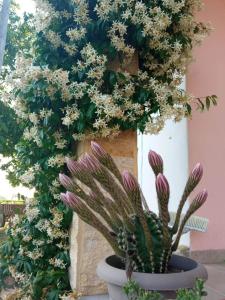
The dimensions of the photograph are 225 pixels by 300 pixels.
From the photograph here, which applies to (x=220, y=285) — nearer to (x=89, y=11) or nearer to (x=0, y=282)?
(x=0, y=282)

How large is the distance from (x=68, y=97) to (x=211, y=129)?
4.63 feet

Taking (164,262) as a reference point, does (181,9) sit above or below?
above

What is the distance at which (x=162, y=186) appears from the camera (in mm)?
1042

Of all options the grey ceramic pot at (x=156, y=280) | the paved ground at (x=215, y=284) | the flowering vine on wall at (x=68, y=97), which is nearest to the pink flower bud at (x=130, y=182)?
the grey ceramic pot at (x=156, y=280)

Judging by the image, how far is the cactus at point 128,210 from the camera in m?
1.08

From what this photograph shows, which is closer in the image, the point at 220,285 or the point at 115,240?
the point at 115,240

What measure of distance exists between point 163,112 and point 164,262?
881 mm

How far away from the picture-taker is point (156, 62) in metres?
1.95

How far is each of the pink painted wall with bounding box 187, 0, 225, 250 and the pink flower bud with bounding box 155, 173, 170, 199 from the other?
5.20ft

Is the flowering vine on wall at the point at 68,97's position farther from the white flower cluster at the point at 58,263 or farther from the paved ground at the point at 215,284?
the paved ground at the point at 215,284

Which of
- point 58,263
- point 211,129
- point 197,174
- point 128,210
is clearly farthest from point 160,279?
point 211,129

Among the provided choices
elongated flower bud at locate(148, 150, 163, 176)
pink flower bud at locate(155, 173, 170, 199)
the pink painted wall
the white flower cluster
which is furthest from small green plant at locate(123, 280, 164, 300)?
the pink painted wall

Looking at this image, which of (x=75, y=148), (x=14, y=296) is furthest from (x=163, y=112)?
(x=14, y=296)

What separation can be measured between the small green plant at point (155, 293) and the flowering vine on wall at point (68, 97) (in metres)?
0.81
